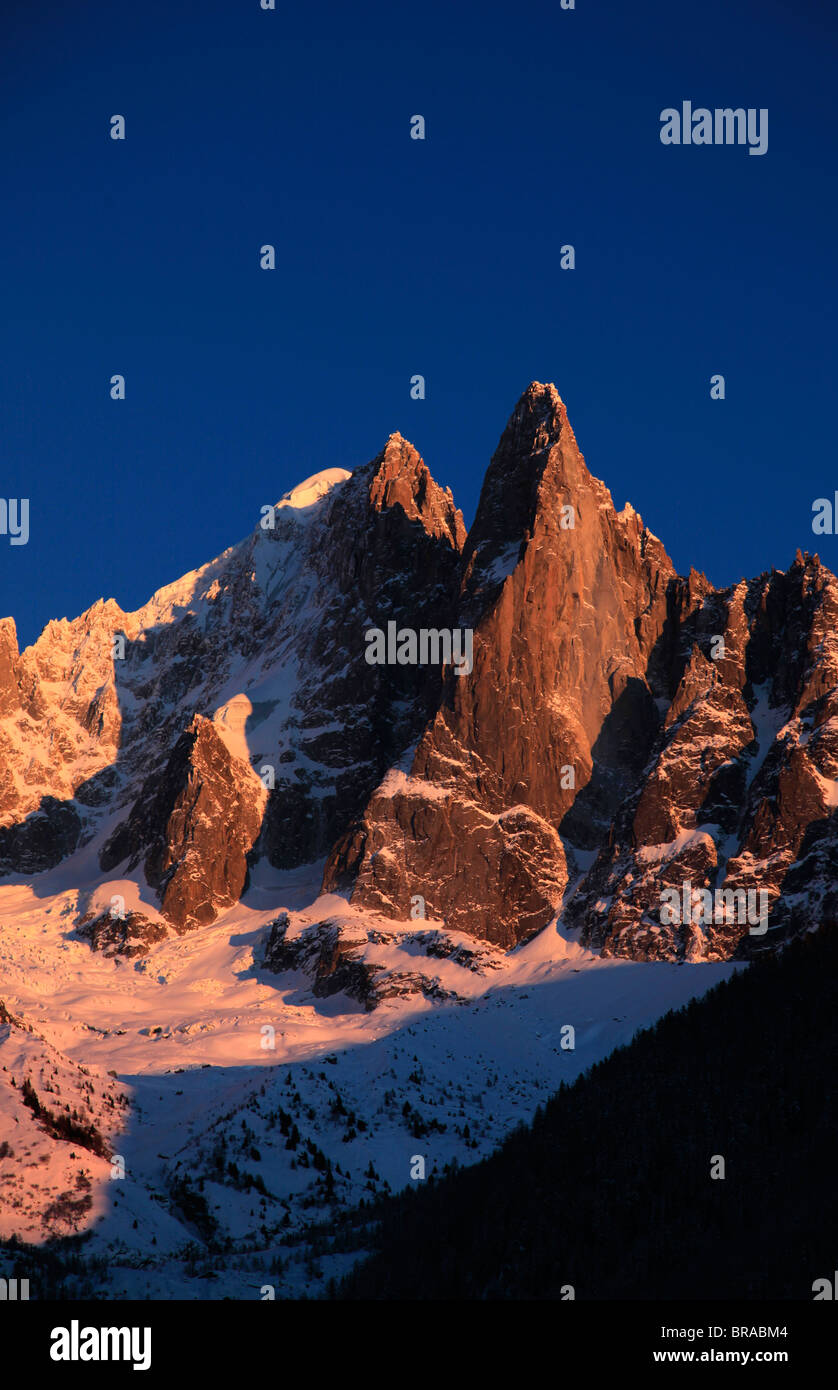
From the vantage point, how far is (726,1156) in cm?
7350

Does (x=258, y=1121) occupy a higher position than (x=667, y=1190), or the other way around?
(x=258, y=1121)

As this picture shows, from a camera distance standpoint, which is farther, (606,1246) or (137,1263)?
(137,1263)

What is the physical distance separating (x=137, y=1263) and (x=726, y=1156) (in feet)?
95.2

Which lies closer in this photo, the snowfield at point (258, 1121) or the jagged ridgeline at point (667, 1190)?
the jagged ridgeline at point (667, 1190)

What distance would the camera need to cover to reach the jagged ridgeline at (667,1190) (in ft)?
191

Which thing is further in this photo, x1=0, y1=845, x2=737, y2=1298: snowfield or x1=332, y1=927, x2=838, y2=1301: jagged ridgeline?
x1=0, y1=845, x2=737, y2=1298: snowfield

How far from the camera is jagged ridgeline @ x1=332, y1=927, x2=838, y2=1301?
5809 centimetres

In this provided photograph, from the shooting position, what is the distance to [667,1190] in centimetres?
7088

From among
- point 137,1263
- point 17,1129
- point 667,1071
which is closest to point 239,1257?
point 137,1263

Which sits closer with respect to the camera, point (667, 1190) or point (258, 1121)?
point (667, 1190)

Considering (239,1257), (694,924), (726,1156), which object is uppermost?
(694,924)

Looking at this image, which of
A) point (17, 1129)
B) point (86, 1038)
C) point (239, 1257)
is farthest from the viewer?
point (86, 1038)
